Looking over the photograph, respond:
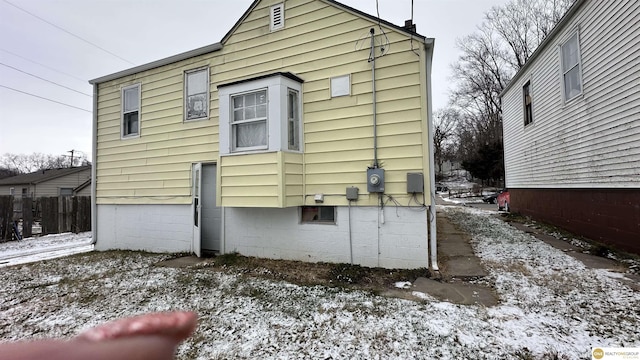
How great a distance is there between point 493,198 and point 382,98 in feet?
73.3

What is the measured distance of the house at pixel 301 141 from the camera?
17.2 ft

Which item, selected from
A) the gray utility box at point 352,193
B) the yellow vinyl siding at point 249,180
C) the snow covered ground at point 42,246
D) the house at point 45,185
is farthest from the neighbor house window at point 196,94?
the house at point 45,185

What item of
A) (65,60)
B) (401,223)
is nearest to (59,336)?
(401,223)

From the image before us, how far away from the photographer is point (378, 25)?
5.42 meters

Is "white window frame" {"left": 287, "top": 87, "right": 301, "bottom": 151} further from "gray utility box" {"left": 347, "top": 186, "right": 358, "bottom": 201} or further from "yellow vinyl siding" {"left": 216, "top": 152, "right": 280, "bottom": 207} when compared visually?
"gray utility box" {"left": 347, "top": 186, "right": 358, "bottom": 201}

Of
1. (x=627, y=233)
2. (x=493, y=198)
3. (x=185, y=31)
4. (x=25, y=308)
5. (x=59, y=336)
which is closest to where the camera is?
(x=59, y=336)

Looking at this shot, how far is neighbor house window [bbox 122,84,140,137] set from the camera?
8.09m

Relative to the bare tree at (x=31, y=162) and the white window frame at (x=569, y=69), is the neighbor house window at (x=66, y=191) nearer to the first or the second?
the white window frame at (x=569, y=69)

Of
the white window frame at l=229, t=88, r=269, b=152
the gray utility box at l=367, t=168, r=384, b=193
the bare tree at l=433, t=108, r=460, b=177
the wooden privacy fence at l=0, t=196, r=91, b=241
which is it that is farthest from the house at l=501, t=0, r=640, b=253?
the bare tree at l=433, t=108, r=460, b=177

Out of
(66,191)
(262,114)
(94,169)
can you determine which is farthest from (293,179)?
(66,191)

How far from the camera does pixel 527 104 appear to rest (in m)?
11.0

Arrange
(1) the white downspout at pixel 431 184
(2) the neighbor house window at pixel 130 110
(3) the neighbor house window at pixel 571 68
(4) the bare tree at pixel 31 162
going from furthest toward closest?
(4) the bare tree at pixel 31 162 → (2) the neighbor house window at pixel 130 110 → (3) the neighbor house window at pixel 571 68 → (1) the white downspout at pixel 431 184

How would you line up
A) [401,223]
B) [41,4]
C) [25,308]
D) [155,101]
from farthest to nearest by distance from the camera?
1. [41,4]
2. [155,101]
3. [401,223]
4. [25,308]

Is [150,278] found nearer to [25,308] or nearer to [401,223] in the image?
[25,308]
